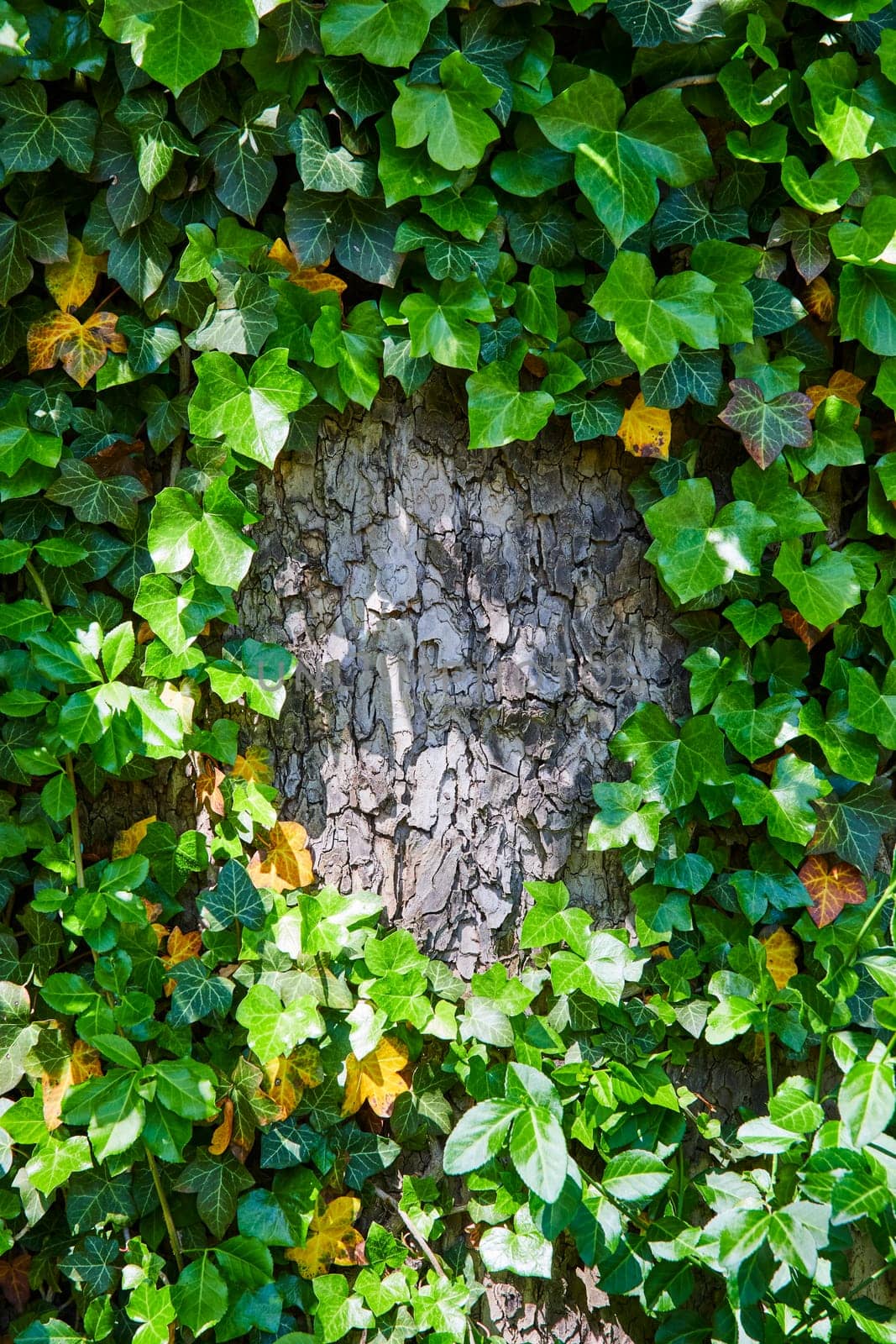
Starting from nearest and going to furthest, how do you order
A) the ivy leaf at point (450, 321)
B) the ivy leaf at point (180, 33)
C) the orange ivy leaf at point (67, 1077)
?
the ivy leaf at point (180, 33)
the ivy leaf at point (450, 321)
the orange ivy leaf at point (67, 1077)

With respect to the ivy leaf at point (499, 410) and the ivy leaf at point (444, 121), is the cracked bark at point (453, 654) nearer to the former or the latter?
the ivy leaf at point (499, 410)

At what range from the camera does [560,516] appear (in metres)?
1.37

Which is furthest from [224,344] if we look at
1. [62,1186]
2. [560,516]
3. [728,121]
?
[62,1186]

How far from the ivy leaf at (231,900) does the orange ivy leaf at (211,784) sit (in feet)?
0.31

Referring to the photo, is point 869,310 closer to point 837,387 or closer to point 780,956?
point 837,387

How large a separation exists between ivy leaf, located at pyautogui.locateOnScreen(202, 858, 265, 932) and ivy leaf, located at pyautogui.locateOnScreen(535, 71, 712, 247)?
0.95 m

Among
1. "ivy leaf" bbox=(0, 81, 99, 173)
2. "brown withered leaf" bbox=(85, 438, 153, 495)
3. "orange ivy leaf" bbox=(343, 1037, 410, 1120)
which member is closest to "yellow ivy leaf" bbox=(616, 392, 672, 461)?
"brown withered leaf" bbox=(85, 438, 153, 495)

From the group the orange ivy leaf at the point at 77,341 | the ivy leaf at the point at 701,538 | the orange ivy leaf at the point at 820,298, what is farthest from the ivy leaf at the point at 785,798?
the orange ivy leaf at the point at 77,341

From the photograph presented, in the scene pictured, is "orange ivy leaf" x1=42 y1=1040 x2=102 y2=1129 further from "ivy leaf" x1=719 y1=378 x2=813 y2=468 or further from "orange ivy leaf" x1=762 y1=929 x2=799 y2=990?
"ivy leaf" x1=719 y1=378 x2=813 y2=468

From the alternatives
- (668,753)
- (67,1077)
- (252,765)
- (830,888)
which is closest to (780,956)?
(830,888)

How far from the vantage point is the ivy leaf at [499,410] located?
126 cm

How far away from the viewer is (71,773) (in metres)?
1.35

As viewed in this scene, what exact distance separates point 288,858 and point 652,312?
3.15 feet

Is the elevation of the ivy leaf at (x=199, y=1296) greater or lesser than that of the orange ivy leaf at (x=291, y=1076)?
lesser
